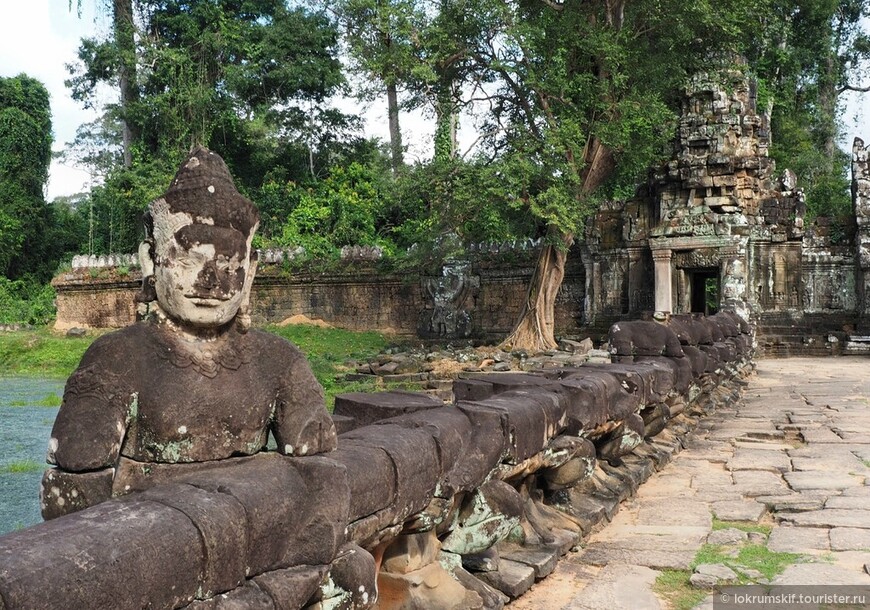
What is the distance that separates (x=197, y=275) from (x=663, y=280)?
17585 millimetres

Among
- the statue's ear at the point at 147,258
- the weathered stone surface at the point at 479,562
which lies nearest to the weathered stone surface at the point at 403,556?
the weathered stone surface at the point at 479,562

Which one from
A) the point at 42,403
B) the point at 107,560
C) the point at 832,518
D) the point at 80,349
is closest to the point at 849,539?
the point at 832,518

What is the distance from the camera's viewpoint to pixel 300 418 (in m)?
2.67

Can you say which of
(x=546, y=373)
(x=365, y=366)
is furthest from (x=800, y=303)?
(x=546, y=373)

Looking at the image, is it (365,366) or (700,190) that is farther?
(700,190)

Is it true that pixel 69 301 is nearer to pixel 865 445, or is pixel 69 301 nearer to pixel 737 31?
pixel 737 31

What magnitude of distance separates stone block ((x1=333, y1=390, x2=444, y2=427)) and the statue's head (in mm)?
1190

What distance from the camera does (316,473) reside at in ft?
8.17

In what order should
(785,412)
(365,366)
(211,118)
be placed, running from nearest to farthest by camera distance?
(785,412) < (365,366) < (211,118)

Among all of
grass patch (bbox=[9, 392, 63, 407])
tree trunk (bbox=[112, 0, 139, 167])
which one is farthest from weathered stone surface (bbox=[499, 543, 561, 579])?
tree trunk (bbox=[112, 0, 139, 167])

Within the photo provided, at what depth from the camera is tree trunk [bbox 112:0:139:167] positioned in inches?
1093

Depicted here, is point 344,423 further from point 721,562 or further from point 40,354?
point 40,354

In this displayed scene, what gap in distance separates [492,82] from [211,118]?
12.7 meters

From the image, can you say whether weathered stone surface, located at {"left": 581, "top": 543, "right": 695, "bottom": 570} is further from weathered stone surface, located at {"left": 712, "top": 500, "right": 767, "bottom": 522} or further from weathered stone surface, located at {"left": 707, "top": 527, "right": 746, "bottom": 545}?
weathered stone surface, located at {"left": 712, "top": 500, "right": 767, "bottom": 522}
